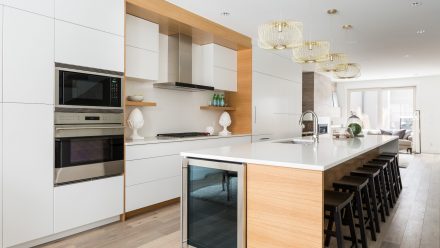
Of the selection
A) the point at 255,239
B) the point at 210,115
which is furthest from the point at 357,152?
the point at 210,115

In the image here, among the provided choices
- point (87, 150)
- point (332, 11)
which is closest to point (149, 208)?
point (87, 150)

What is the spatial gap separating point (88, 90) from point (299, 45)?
2197mm

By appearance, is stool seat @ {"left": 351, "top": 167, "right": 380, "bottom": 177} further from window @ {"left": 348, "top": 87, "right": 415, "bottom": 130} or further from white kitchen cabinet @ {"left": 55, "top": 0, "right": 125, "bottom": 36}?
window @ {"left": 348, "top": 87, "right": 415, "bottom": 130}

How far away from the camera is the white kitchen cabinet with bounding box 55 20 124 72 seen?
2605 mm

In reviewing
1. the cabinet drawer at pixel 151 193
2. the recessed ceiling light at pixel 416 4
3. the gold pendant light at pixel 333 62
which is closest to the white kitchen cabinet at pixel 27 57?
the cabinet drawer at pixel 151 193

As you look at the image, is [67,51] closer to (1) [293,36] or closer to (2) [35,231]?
(2) [35,231]

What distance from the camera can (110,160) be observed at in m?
2.99

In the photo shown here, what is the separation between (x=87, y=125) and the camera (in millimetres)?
2797

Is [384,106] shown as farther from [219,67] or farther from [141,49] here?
[141,49]

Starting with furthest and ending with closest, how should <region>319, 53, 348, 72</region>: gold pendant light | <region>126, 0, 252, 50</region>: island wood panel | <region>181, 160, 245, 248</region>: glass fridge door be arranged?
<region>319, 53, 348, 72</region>: gold pendant light
<region>126, 0, 252, 50</region>: island wood panel
<region>181, 160, 245, 248</region>: glass fridge door

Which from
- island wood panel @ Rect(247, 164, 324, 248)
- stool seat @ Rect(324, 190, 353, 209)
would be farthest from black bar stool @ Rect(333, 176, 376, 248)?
island wood panel @ Rect(247, 164, 324, 248)

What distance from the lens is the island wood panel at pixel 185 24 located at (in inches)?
134

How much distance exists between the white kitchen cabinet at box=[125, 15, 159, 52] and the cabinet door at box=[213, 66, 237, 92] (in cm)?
120

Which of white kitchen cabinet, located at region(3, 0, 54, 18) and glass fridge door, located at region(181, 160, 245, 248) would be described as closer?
glass fridge door, located at region(181, 160, 245, 248)
